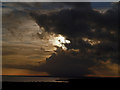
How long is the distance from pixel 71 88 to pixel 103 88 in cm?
439

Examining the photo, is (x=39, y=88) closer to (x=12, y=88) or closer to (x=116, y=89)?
(x=12, y=88)

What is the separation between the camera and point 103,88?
2631 centimetres

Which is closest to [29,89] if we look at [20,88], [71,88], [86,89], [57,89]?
[20,88]

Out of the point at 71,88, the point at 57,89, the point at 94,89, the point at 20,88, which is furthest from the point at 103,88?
the point at 20,88

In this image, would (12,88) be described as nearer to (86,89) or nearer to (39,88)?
(39,88)

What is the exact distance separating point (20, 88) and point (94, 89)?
32.0 feet

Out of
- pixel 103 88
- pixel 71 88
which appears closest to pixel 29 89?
pixel 71 88

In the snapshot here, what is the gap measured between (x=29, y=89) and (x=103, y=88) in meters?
9.86

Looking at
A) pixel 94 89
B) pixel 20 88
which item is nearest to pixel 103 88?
pixel 94 89

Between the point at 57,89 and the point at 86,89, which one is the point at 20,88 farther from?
the point at 86,89

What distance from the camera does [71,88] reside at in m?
25.6

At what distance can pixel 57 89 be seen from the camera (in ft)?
82.3

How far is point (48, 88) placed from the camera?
84.7ft

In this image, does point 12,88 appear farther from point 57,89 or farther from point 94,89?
point 94,89
